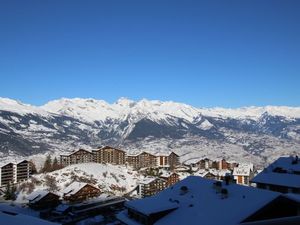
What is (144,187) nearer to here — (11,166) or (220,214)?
(11,166)

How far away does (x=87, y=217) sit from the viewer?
7675cm

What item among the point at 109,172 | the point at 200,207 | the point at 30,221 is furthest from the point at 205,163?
the point at 30,221

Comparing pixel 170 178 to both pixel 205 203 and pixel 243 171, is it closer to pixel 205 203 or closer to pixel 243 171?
pixel 243 171

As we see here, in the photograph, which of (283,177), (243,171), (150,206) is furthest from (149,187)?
(150,206)

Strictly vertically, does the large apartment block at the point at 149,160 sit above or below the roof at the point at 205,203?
below

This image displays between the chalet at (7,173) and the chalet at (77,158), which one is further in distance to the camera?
the chalet at (77,158)

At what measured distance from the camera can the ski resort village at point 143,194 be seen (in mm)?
27031

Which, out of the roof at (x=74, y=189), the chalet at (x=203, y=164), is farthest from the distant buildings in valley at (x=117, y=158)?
the roof at (x=74, y=189)

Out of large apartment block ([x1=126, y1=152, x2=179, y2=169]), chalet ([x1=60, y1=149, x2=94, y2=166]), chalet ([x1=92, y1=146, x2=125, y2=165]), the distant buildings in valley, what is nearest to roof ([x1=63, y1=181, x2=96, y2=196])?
the distant buildings in valley

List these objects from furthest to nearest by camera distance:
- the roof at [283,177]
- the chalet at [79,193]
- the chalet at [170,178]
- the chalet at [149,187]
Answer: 1. the chalet at [170,178]
2. the chalet at [149,187]
3. the chalet at [79,193]
4. the roof at [283,177]

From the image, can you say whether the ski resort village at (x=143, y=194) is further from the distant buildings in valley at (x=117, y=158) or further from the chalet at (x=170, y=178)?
the chalet at (x=170, y=178)

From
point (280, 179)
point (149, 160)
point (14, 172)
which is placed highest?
point (280, 179)

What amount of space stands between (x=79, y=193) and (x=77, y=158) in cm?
6289

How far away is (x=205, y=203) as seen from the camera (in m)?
30.5
